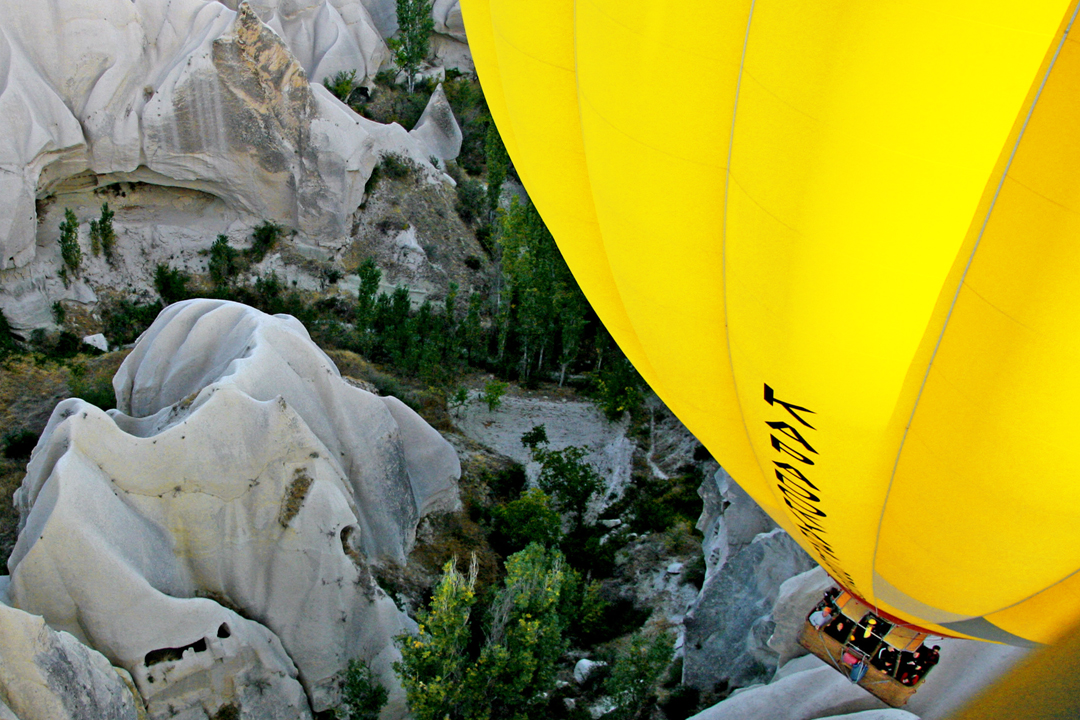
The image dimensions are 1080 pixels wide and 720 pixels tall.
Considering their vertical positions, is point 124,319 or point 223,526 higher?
point 223,526

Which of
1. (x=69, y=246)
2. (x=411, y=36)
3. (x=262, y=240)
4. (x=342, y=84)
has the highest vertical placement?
(x=411, y=36)

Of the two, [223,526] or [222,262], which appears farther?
[222,262]

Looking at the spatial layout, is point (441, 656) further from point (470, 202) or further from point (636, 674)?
point (470, 202)

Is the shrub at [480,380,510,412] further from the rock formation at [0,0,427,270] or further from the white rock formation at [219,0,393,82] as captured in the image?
the white rock formation at [219,0,393,82]

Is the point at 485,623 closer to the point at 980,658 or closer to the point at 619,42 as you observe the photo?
the point at 980,658

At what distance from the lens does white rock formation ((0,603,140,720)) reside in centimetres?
759

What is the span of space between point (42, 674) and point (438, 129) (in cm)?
2495

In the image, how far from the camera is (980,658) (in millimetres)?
9312

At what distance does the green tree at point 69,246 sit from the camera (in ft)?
63.8

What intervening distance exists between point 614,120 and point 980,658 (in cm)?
747

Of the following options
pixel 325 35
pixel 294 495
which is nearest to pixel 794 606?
pixel 294 495

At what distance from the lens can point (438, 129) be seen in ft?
98.6

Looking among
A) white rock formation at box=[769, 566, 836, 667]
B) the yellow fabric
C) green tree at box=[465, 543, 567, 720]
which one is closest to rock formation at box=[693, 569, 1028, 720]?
white rock formation at box=[769, 566, 836, 667]

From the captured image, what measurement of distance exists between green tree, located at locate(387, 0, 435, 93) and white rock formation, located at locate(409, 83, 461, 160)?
4.83m
